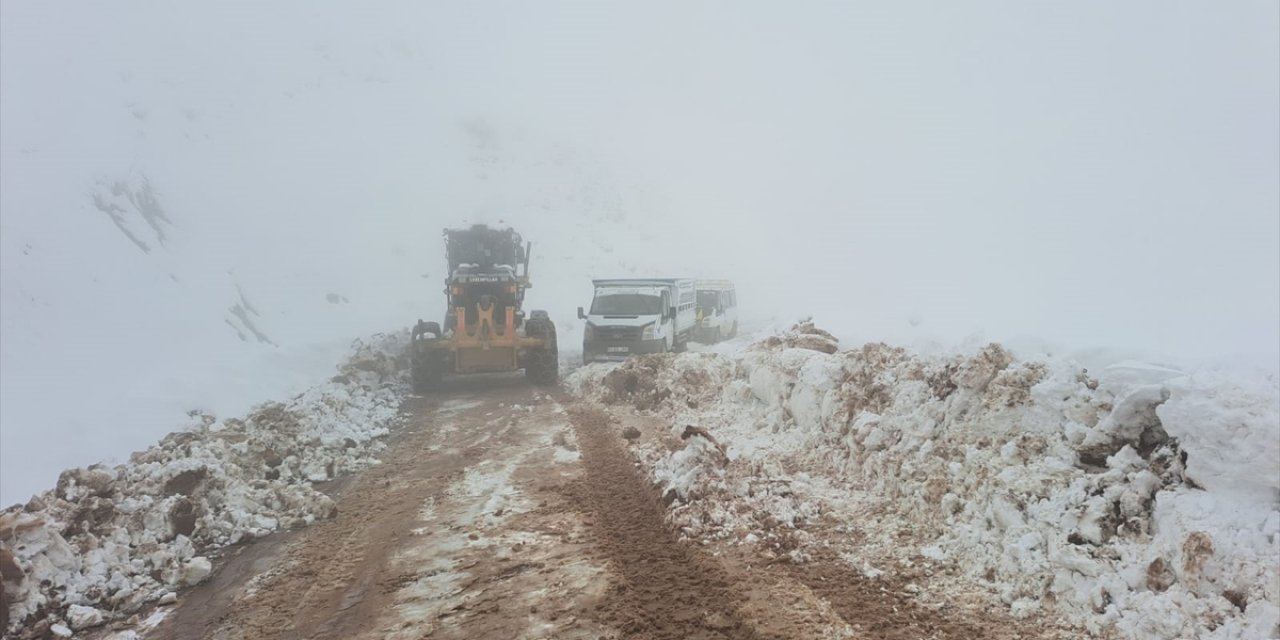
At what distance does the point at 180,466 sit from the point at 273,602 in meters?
2.49

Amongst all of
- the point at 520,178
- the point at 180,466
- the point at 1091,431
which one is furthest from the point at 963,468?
the point at 520,178

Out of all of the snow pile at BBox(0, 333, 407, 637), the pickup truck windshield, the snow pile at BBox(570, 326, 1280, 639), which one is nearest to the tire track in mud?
the snow pile at BBox(570, 326, 1280, 639)

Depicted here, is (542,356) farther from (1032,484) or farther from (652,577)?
(1032,484)

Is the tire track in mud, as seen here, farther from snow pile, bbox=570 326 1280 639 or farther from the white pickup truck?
the white pickup truck

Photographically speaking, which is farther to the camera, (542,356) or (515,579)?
(542,356)

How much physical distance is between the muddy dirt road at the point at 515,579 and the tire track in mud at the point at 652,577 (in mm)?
12

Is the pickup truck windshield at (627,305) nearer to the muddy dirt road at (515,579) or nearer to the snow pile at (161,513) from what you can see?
the snow pile at (161,513)

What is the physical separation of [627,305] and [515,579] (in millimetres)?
12148

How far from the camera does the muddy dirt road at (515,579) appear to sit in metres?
4.06

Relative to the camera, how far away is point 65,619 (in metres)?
4.56

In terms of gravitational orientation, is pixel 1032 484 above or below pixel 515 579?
above

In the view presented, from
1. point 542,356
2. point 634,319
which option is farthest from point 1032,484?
point 634,319

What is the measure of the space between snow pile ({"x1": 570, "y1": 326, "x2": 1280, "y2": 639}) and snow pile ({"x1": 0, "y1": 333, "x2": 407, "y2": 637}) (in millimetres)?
3908

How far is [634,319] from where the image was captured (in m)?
16.0
